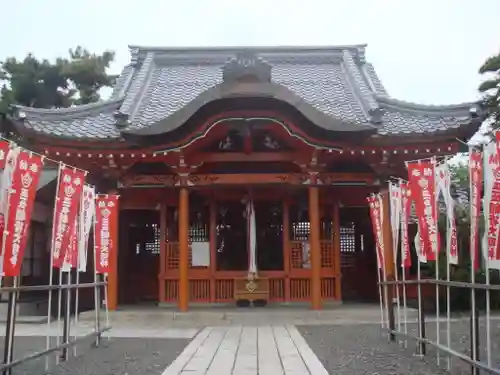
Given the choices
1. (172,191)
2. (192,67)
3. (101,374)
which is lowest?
(101,374)

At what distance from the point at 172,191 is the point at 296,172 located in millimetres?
2908

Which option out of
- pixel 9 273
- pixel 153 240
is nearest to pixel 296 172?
pixel 153 240

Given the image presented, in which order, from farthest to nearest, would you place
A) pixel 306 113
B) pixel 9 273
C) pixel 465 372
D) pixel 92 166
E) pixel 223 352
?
pixel 92 166 < pixel 306 113 < pixel 223 352 < pixel 465 372 < pixel 9 273

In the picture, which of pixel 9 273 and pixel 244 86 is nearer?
pixel 9 273

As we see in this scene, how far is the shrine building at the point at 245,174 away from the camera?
11477 millimetres

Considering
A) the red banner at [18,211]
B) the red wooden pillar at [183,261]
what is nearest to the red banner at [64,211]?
the red banner at [18,211]

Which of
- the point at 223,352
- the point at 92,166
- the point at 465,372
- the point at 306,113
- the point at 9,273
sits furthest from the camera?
the point at 92,166

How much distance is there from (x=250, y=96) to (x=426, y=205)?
5.34 metres

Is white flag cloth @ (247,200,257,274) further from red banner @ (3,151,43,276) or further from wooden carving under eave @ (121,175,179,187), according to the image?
red banner @ (3,151,43,276)

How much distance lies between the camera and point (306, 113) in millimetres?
11203

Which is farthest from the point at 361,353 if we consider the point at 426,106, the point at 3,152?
the point at 426,106

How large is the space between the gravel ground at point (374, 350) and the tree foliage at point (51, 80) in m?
18.0

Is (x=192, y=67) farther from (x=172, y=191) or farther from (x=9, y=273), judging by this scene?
(x=9, y=273)

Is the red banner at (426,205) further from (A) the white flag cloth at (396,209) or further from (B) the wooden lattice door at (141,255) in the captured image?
(B) the wooden lattice door at (141,255)
